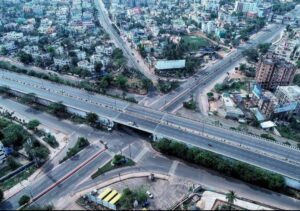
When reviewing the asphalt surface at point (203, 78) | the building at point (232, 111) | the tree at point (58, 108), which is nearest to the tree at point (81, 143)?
the tree at point (58, 108)

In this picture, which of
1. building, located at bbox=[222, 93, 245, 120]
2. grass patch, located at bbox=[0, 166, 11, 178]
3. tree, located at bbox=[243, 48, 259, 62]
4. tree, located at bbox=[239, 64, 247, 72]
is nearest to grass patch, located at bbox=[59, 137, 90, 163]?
grass patch, located at bbox=[0, 166, 11, 178]

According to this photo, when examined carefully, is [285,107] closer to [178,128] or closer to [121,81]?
[178,128]

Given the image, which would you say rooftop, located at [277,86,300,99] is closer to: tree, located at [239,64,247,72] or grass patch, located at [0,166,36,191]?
tree, located at [239,64,247,72]

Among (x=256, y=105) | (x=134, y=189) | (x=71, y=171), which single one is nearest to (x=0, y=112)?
(x=71, y=171)

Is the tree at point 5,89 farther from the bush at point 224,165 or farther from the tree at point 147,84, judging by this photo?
the bush at point 224,165

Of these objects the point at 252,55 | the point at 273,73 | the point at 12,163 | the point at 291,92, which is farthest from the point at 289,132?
the point at 12,163

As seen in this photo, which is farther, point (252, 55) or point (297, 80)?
point (252, 55)
